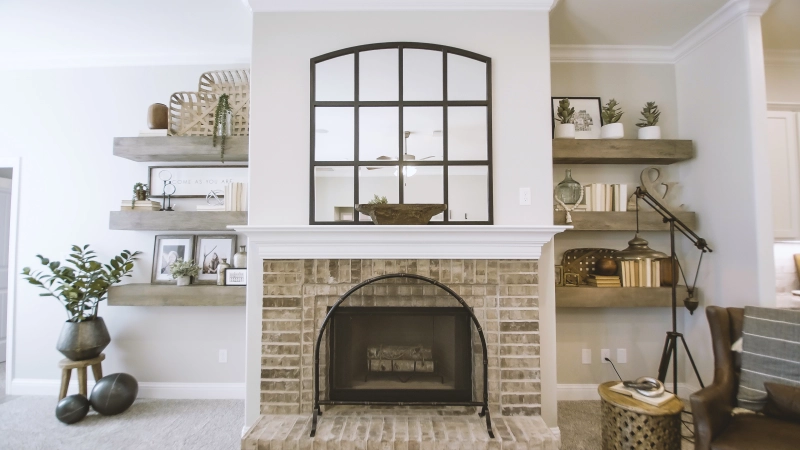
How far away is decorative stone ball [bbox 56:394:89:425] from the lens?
2.38 m

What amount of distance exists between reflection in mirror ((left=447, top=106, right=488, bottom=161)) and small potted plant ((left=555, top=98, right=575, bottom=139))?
72 centimetres

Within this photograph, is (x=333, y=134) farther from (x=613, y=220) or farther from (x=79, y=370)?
(x=79, y=370)

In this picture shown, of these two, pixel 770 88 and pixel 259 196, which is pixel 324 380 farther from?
pixel 770 88

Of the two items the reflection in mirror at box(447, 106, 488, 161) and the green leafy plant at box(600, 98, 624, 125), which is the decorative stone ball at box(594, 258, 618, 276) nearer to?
the green leafy plant at box(600, 98, 624, 125)

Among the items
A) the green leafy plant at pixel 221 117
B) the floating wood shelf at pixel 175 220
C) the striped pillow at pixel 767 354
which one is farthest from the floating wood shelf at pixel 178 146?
the striped pillow at pixel 767 354

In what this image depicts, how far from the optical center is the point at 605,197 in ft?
8.72

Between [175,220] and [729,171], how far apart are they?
3.81 metres

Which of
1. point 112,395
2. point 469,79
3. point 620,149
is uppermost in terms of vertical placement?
point 469,79

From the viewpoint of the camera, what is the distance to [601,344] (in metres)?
2.77

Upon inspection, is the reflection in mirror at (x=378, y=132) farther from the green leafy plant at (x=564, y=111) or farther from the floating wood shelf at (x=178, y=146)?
the green leafy plant at (x=564, y=111)

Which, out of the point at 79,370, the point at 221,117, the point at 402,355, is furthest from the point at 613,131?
the point at 79,370

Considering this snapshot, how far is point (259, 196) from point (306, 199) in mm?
282

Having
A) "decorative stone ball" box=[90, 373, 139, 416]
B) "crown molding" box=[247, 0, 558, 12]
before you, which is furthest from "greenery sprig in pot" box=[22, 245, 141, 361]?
"crown molding" box=[247, 0, 558, 12]

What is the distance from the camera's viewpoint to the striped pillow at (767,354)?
1745mm
